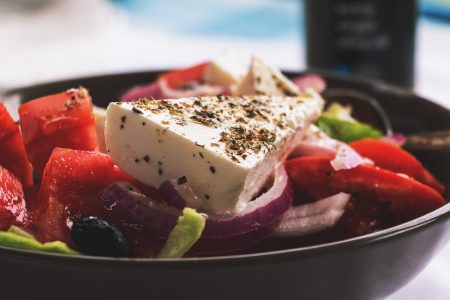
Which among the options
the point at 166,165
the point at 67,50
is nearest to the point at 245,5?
the point at 67,50

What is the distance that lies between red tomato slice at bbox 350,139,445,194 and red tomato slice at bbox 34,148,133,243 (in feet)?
2.41

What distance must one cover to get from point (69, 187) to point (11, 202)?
0.42ft

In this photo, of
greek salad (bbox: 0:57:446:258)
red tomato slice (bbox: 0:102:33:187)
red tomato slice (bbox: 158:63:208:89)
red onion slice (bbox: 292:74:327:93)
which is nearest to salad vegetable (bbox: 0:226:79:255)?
greek salad (bbox: 0:57:446:258)

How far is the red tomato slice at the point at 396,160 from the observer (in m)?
2.05

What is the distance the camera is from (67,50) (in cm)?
521

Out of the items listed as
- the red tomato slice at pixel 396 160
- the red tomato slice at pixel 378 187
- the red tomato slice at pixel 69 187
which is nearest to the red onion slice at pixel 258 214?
the red tomato slice at pixel 378 187

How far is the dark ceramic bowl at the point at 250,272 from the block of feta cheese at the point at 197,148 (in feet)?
0.85

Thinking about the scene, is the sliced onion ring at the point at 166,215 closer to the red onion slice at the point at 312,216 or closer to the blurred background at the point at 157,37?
the red onion slice at the point at 312,216

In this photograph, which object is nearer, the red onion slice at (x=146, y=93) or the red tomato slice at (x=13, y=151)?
the red tomato slice at (x=13, y=151)

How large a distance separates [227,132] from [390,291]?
19.3 inches

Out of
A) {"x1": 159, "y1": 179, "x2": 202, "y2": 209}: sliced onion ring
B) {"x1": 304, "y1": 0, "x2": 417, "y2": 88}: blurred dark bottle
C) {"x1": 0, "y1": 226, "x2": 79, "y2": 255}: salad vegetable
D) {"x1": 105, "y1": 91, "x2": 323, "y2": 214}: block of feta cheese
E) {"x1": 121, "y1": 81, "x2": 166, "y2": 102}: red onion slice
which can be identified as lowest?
{"x1": 304, "y1": 0, "x2": 417, "y2": 88}: blurred dark bottle

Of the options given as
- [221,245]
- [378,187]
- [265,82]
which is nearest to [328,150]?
[378,187]

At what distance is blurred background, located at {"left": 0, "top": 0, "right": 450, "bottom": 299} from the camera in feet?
15.3

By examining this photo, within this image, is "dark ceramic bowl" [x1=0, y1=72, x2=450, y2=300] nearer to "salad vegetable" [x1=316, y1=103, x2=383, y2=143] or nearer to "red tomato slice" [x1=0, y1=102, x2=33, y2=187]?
"red tomato slice" [x1=0, y1=102, x2=33, y2=187]
